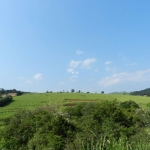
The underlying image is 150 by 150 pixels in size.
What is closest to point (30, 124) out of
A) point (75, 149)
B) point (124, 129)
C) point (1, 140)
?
point (1, 140)

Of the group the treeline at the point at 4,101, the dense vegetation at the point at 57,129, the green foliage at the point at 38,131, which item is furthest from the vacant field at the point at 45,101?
the green foliage at the point at 38,131

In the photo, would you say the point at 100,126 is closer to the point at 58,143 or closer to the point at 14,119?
the point at 58,143

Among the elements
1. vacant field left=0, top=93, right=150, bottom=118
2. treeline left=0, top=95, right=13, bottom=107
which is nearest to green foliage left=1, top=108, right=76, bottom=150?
vacant field left=0, top=93, right=150, bottom=118

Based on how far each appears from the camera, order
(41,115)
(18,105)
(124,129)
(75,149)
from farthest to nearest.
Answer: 1. (18,105)
2. (124,129)
3. (41,115)
4. (75,149)

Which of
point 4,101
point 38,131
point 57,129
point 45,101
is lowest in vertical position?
point 38,131

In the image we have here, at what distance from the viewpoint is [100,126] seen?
72.9 ft

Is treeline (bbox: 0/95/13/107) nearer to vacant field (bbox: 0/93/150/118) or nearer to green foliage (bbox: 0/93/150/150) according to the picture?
vacant field (bbox: 0/93/150/118)

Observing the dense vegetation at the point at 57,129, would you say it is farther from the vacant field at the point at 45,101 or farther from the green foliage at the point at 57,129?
the vacant field at the point at 45,101

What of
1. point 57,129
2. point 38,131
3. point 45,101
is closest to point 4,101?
point 45,101

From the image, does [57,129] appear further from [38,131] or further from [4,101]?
[4,101]

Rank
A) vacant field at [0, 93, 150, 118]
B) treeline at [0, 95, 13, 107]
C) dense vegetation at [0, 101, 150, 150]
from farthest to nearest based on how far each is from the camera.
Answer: treeline at [0, 95, 13, 107], vacant field at [0, 93, 150, 118], dense vegetation at [0, 101, 150, 150]

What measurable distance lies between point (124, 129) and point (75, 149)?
774 cm

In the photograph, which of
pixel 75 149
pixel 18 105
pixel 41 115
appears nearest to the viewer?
pixel 75 149

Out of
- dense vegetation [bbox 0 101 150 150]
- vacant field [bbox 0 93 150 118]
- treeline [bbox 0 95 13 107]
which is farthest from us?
treeline [bbox 0 95 13 107]
